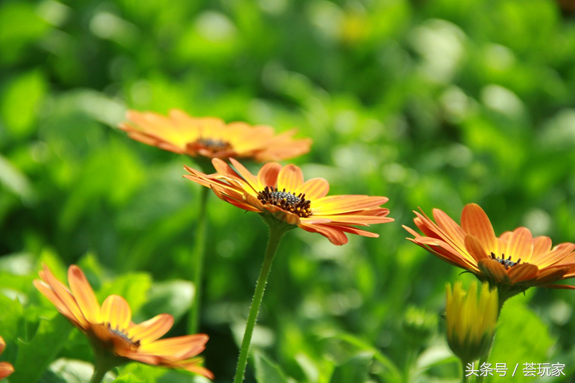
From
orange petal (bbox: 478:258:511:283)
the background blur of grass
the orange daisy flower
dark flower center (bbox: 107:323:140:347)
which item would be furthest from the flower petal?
dark flower center (bbox: 107:323:140:347)

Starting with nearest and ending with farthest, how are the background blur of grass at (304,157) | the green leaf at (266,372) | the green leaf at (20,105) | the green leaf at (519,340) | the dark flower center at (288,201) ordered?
the dark flower center at (288,201), the green leaf at (266,372), the green leaf at (519,340), the background blur of grass at (304,157), the green leaf at (20,105)

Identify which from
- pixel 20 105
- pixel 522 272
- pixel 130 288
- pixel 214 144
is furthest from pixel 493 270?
pixel 20 105

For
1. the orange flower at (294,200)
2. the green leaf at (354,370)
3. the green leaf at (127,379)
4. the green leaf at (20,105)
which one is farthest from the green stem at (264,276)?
the green leaf at (20,105)

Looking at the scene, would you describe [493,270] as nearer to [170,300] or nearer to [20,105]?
[170,300]

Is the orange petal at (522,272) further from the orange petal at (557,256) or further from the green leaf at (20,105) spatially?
the green leaf at (20,105)

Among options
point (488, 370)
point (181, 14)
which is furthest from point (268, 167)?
point (181, 14)

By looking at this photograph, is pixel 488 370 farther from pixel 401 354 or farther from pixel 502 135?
pixel 502 135
